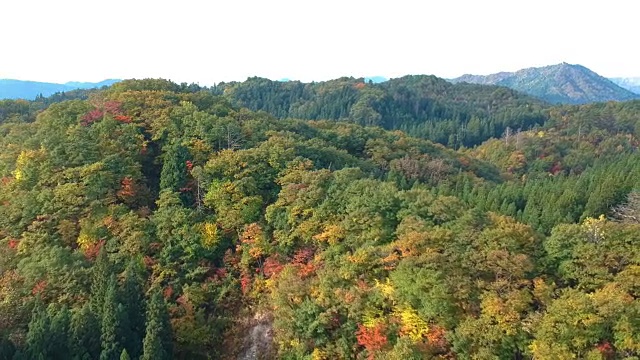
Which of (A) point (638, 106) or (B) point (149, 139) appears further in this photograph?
(A) point (638, 106)

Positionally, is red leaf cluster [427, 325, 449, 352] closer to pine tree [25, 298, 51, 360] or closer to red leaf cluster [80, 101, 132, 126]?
pine tree [25, 298, 51, 360]

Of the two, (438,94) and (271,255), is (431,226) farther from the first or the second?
(438,94)

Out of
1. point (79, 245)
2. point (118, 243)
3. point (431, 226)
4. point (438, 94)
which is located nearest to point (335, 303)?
point (431, 226)

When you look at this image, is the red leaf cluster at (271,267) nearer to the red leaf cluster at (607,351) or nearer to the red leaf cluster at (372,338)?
the red leaf cluster at (372,338)

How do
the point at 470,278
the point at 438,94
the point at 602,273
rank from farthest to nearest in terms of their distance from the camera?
the point at 438,94
the point at 470,278
the point at 602,273

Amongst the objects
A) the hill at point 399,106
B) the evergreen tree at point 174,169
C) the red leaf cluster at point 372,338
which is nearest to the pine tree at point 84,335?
the evergreen tree at point 174,169

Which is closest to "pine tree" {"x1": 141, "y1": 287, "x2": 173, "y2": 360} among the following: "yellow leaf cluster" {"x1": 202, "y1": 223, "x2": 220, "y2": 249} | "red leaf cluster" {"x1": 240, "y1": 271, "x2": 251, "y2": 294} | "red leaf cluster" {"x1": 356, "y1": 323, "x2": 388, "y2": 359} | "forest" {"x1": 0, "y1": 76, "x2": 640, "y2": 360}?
"forest" {"x1": 0, "y1": 76, "x2": 640, "y2": 360}
